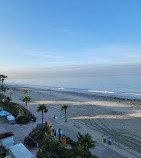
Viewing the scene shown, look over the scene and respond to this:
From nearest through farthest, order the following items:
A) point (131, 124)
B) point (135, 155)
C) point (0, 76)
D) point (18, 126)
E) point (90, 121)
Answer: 1. point (135, 155)
2. point (18, 126)
3. point (131, 124)
4. point (90, 121)
5. point (0, 76)

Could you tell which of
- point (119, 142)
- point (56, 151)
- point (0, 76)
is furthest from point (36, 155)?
point (0, 76)

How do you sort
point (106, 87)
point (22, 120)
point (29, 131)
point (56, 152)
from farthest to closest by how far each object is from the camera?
point (106, 87)
point (22, 120)
point (29, 131)
point (56, 152)

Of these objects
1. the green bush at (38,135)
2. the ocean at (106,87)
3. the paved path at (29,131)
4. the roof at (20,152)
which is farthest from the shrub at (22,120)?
the ocean at (106,87)

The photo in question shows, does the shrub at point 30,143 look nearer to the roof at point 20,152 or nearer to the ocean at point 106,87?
the roof at point 20,152

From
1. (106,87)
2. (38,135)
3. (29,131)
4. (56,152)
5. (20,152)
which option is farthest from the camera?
(106,87)

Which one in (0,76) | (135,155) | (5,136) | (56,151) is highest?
(0,76)

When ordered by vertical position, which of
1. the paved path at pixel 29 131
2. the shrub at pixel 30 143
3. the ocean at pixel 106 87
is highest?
the ocean at pixel 106 87

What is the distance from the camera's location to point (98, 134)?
19234mm

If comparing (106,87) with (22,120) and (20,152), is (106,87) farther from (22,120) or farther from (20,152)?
(20,152)

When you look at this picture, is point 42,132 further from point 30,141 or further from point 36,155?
point 36,155

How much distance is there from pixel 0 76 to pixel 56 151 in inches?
2673

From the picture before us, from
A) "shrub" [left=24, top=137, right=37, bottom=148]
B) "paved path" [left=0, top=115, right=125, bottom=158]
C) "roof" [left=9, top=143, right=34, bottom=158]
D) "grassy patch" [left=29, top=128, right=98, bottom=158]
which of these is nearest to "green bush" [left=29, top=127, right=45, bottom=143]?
"shrub" [left=24, top=137, right=37, bottom=148]

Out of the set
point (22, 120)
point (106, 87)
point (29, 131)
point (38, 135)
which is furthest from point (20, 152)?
point (106, 87)

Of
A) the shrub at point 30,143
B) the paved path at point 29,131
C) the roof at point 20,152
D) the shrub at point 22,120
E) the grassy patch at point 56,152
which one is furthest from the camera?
the shrub at point 22,120
